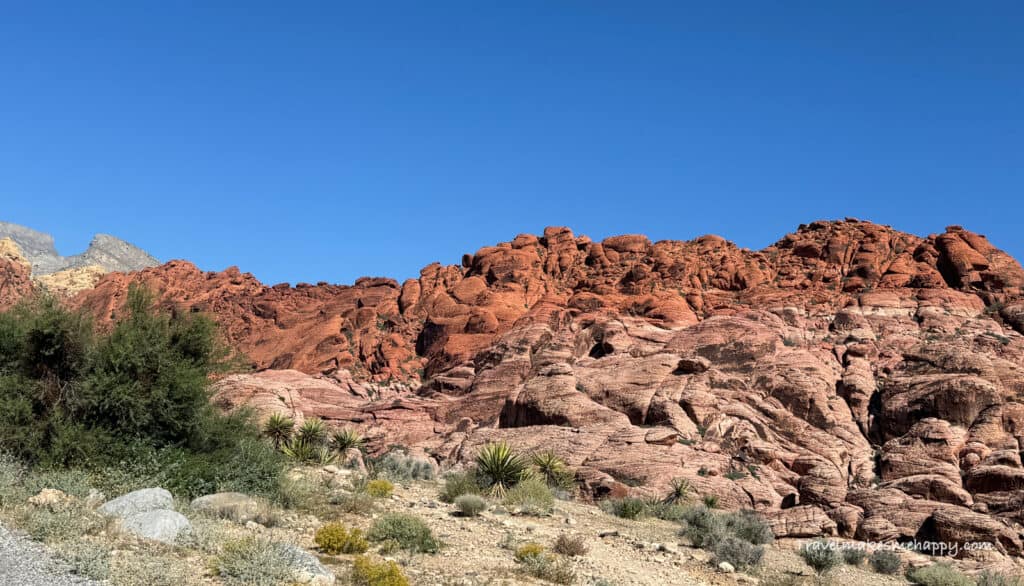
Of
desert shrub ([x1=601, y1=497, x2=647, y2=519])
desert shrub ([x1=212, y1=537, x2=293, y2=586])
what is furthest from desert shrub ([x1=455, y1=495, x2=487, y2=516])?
desert shrub ([x1=212, y1=537, x2=293, y2=586])

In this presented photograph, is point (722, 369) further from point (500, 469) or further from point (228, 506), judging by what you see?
point (228, 506)

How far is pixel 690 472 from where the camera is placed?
3058 cm

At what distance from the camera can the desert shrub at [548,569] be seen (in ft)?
38.6

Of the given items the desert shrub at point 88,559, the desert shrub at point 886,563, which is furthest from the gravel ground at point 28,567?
the desert shrub at point 886,563

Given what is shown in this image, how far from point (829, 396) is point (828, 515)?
14.3 meters

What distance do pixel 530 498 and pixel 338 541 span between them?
949 cm

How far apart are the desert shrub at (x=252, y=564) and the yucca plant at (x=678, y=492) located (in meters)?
20.1

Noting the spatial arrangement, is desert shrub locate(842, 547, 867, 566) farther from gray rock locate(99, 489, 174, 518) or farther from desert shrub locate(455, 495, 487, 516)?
gray rock locate(99, 489, 174, 518)

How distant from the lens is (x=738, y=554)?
50.4ft

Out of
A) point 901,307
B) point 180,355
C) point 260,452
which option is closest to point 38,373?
point 180,355

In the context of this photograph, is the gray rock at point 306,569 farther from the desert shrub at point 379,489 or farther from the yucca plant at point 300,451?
the yucca plant at point 300,451

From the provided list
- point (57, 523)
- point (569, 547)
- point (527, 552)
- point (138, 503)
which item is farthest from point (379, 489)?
point (57, 523)

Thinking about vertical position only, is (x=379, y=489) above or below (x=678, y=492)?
below

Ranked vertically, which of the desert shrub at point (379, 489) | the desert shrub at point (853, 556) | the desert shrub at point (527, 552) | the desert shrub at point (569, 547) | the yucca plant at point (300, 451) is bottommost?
the desert shrub at point (527, 552)
